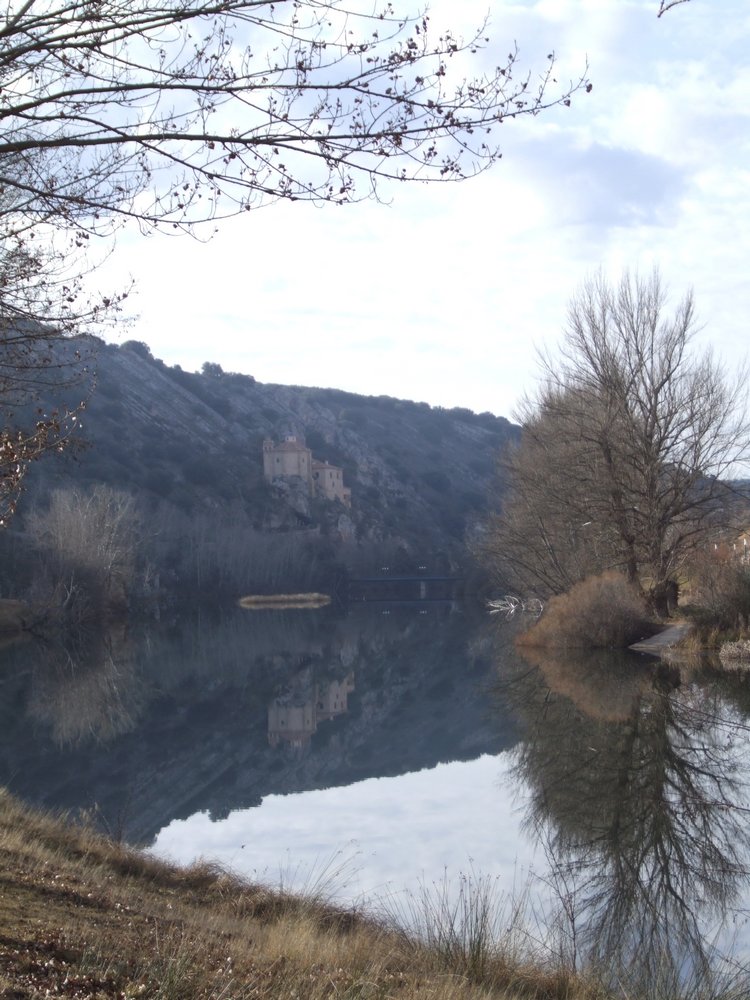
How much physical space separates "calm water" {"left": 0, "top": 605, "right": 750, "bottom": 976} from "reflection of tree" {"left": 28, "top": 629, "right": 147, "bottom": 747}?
13cm

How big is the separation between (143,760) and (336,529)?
260 ft

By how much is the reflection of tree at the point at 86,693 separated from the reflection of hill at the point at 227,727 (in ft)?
0.31

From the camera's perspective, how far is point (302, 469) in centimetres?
10750

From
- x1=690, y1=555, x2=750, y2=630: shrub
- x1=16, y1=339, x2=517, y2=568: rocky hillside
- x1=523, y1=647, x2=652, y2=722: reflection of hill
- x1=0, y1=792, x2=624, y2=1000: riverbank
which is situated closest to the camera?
x1=0, y1=792, x2=624, y2=1000: riverbank

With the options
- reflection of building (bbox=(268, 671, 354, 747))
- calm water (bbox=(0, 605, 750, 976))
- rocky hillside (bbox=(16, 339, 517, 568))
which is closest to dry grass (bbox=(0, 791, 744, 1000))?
calm water (bbox=(0, 605, 750, 976))

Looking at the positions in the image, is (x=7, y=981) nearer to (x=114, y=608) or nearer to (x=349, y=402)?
(x=114, y=608)

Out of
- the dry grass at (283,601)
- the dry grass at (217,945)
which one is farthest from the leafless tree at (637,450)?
the dry grass at (283,601)

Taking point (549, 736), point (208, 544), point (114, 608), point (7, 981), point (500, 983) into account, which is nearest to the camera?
point (7, 981)

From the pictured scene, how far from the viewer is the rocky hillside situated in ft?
284

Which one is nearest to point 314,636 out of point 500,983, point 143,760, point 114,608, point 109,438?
point 114,608

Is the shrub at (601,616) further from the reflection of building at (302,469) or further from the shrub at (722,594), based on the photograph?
the reflection of building at (302,469)

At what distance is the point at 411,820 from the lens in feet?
42.1

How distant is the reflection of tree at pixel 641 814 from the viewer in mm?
8078

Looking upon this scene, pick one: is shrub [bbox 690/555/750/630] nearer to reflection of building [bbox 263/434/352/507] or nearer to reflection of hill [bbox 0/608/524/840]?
reflection of hill [bbox 0/608/524/840]
